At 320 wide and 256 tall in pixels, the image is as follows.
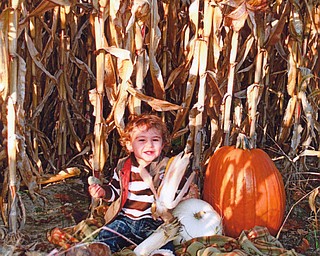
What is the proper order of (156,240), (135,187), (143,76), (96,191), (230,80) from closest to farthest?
(156,240)
(96,191)
(135,187)
(143,76)
(230,80)

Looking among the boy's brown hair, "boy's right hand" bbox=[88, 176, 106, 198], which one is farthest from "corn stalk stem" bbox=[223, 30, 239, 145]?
"boy's right hand" bbox=[88, 176, 106, 198]

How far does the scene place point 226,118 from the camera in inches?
114

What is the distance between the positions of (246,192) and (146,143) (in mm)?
539

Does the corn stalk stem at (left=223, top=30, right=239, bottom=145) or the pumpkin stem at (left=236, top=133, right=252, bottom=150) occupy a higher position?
the corn stalk stem at (left=223, top=30, right=239, bottom=145)

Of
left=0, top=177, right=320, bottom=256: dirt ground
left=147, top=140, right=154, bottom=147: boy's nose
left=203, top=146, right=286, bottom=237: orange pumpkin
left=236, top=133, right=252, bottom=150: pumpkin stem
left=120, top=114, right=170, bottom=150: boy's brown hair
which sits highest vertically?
left=120, top=114, right=170, bottom=150: boy's brown hair

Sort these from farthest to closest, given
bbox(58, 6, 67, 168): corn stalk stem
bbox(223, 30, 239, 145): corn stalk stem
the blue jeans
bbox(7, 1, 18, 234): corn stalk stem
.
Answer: bbox(58, 6, 67, 168): corn stalk stem
bbox(223, 30, 239, 145): corn stalk stem
the blue jeans
bbox(7, 1, 18, 234): corn stalk stem

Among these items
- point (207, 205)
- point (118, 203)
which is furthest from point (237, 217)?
point (118, 203)

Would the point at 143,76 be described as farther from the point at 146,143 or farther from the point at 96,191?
the point at 96,191

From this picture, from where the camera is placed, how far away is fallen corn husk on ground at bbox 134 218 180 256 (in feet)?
7.75

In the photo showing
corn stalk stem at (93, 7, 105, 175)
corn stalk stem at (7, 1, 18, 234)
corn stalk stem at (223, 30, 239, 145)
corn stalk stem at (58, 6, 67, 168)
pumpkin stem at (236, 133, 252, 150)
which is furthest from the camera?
corn stalk stem at (58, 6, 67, 168)

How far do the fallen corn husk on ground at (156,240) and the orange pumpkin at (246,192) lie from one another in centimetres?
39

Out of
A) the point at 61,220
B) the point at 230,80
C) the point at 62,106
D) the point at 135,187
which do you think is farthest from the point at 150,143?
the point at 62,106

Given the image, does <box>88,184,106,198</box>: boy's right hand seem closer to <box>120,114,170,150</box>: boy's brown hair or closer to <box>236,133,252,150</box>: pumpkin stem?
<box>120,114,170,150</box>: boy's brown hair

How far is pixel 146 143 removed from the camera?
253 centimetres
